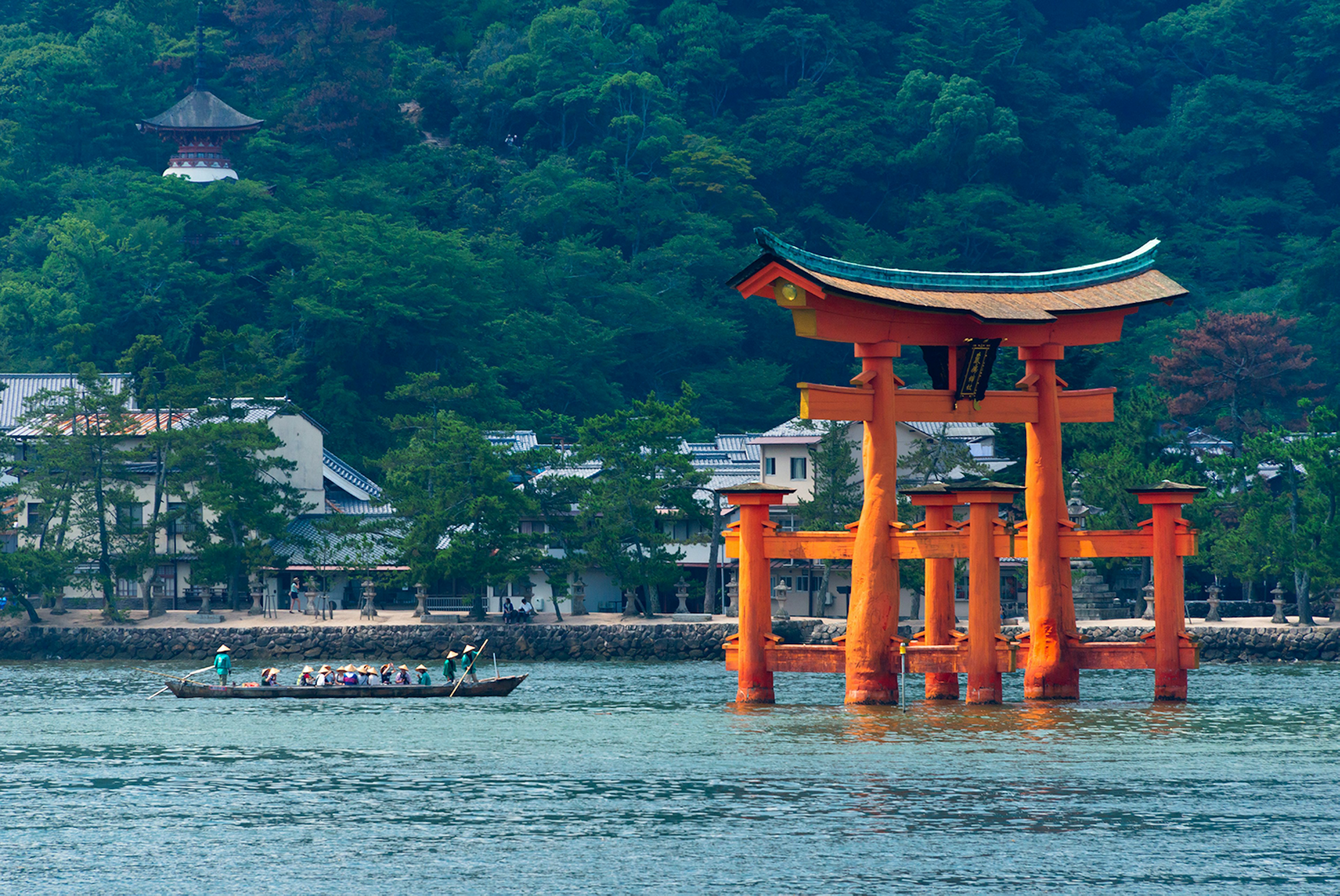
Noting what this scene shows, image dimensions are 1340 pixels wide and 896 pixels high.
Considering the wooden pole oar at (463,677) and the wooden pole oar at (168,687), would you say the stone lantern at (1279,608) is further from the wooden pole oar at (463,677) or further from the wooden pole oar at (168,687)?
the wooden pole oar at (168,687)

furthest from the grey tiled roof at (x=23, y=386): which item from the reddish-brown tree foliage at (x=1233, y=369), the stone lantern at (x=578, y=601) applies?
the reddish-brown tree foliage at (x=1233, y=369)

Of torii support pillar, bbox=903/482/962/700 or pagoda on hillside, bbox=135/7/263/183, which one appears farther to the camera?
pagoda on hillside, bbox=135/7/263/183

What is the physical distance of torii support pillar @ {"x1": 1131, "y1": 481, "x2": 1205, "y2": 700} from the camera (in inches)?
1425

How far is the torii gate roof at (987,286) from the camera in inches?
1364

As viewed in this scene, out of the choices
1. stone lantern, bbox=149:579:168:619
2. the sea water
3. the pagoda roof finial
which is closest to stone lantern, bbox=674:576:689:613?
stone lantern, bbox=149:579:168:619

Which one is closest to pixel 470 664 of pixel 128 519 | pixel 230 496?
pixel 230 496

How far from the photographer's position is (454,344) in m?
82.5

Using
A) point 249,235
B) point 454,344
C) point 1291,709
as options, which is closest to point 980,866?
point 1291,709

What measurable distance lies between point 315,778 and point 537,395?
173ft

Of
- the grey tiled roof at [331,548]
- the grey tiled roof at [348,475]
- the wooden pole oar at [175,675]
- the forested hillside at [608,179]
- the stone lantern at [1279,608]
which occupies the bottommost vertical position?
the wooden pole oar at [175,675]

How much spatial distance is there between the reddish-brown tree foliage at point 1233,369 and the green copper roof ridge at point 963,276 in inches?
1455

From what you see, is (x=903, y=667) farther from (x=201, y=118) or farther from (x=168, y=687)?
(x=201, y=118)

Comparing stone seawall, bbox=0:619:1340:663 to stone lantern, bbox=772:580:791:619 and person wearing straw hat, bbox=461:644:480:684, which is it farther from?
person wearing straw hat, bbox=461:644:480:684

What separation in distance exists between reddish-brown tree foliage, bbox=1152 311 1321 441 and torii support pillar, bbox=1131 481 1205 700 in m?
39.8
